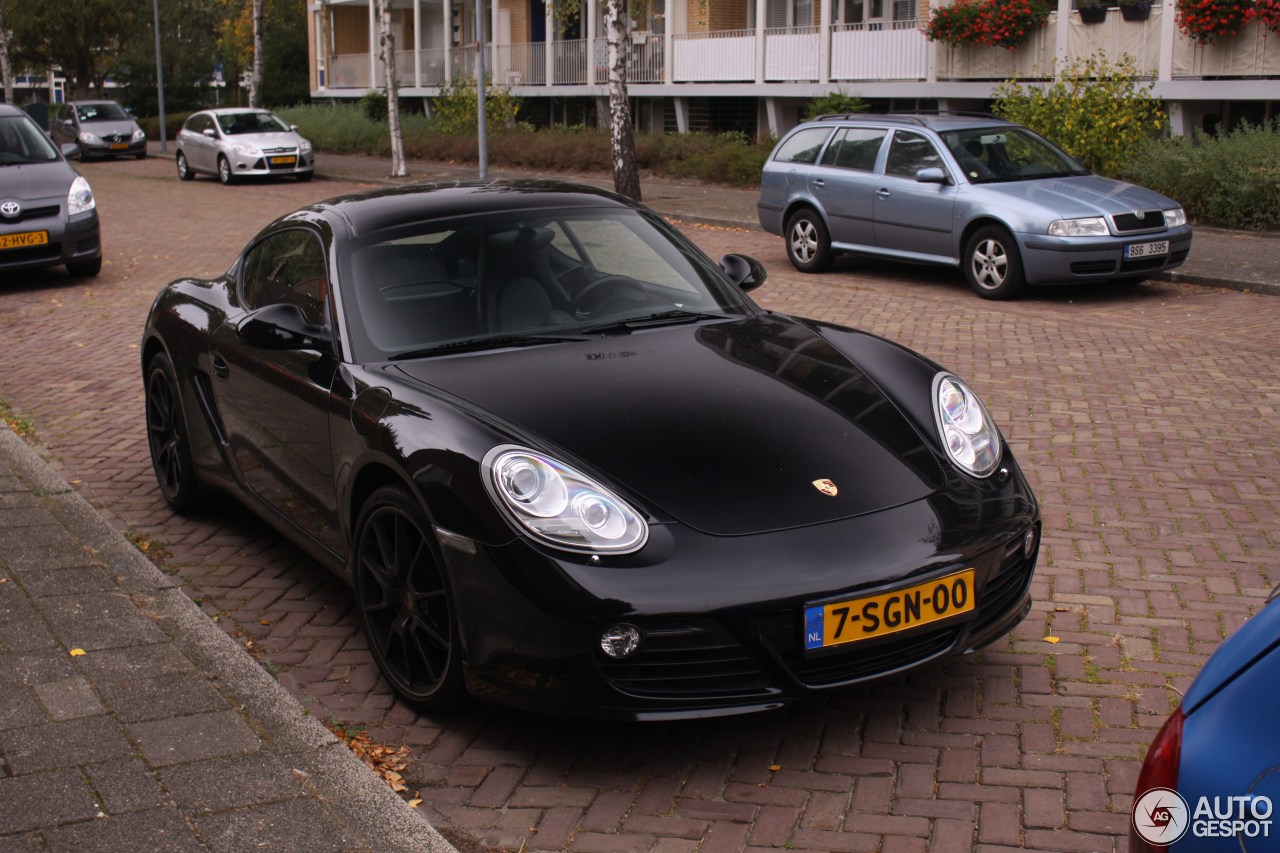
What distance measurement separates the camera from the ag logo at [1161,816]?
1.91 m

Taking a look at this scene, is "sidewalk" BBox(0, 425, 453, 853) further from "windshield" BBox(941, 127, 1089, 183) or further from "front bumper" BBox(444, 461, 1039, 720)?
"windshield" BBox(941, 127, 1089, 183)

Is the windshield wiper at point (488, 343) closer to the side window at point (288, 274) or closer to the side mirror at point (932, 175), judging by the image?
the side window at point (288, 274)

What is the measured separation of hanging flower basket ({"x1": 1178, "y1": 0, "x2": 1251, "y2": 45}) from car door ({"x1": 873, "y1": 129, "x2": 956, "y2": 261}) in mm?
10023

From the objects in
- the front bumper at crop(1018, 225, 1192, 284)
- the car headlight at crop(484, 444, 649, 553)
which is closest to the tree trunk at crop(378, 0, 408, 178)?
the front bumper at crop(1018, 225, 1192, 284)

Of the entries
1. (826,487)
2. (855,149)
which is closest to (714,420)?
(826,487)

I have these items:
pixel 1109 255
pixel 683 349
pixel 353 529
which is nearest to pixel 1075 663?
pixel 683 349

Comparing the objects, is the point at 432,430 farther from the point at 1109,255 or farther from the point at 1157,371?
the point at 1109,255

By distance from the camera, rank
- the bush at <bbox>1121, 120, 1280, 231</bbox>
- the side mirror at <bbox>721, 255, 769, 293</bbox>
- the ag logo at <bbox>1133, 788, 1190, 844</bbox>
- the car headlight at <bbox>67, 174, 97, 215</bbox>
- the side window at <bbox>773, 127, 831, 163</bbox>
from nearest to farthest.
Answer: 1. the ag logo at <bbox>1133, 788, 1190, 844</bbox>
2. the side mirror at <bbox>721, 255, 769, 293</bbox>
3. the car headlight at <bbox>67, 174, 97, 215</bbox>
4. the side window at <bbox>773, 127, 831, 163</bbox>
5. the bush at <bbox>1121, 120, 1280, 231</bbox>

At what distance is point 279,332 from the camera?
4785 millimetres

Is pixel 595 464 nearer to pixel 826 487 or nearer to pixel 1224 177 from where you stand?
pixel 826 487

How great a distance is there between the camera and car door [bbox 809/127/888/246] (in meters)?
13.6

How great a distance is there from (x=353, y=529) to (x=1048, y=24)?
2229 centimetres

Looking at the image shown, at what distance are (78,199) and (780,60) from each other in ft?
64.6

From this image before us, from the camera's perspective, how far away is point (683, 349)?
4.59 metres
